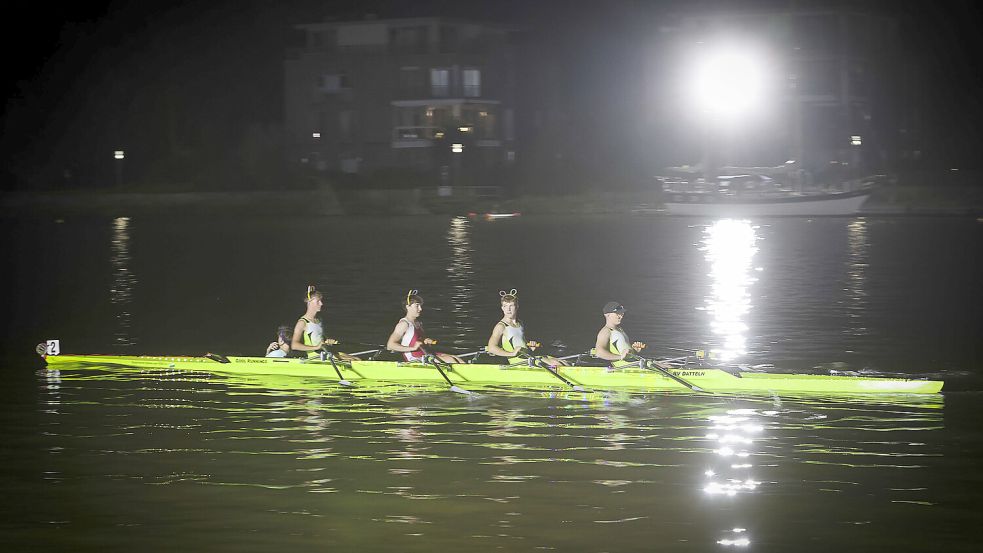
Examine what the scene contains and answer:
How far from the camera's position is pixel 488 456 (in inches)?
670

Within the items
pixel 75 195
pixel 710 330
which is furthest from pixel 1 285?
pixel 75 195

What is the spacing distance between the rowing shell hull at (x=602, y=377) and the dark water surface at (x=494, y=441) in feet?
0.72

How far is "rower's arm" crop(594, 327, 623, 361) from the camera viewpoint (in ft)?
68.4

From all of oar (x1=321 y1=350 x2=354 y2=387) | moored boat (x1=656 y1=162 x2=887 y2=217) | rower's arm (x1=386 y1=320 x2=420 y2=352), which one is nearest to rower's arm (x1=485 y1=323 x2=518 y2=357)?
rower's arm (x1=386 y1=320 x2=420 y2=352)

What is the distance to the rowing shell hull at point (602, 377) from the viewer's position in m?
20.4

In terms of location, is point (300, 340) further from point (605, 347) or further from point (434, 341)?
point (605, 347)

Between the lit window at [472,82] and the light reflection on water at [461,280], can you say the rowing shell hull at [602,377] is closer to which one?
the light reflection on water at [461,280]

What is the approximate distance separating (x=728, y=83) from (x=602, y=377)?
261 feet

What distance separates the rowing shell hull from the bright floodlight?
73765 mm

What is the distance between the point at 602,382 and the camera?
827 inches

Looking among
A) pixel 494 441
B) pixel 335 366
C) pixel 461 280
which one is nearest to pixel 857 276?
pixel 461 280

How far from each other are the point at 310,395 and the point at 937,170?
243ft

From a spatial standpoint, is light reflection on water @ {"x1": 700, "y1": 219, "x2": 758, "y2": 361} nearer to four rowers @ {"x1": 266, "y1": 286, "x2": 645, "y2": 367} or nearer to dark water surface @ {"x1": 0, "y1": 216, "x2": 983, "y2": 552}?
dark water surface @ {"x1": 0, "y1": 216, "x2": 983, "y2": 552}

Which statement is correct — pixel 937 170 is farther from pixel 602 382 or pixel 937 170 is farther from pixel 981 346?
pixel 602 382
